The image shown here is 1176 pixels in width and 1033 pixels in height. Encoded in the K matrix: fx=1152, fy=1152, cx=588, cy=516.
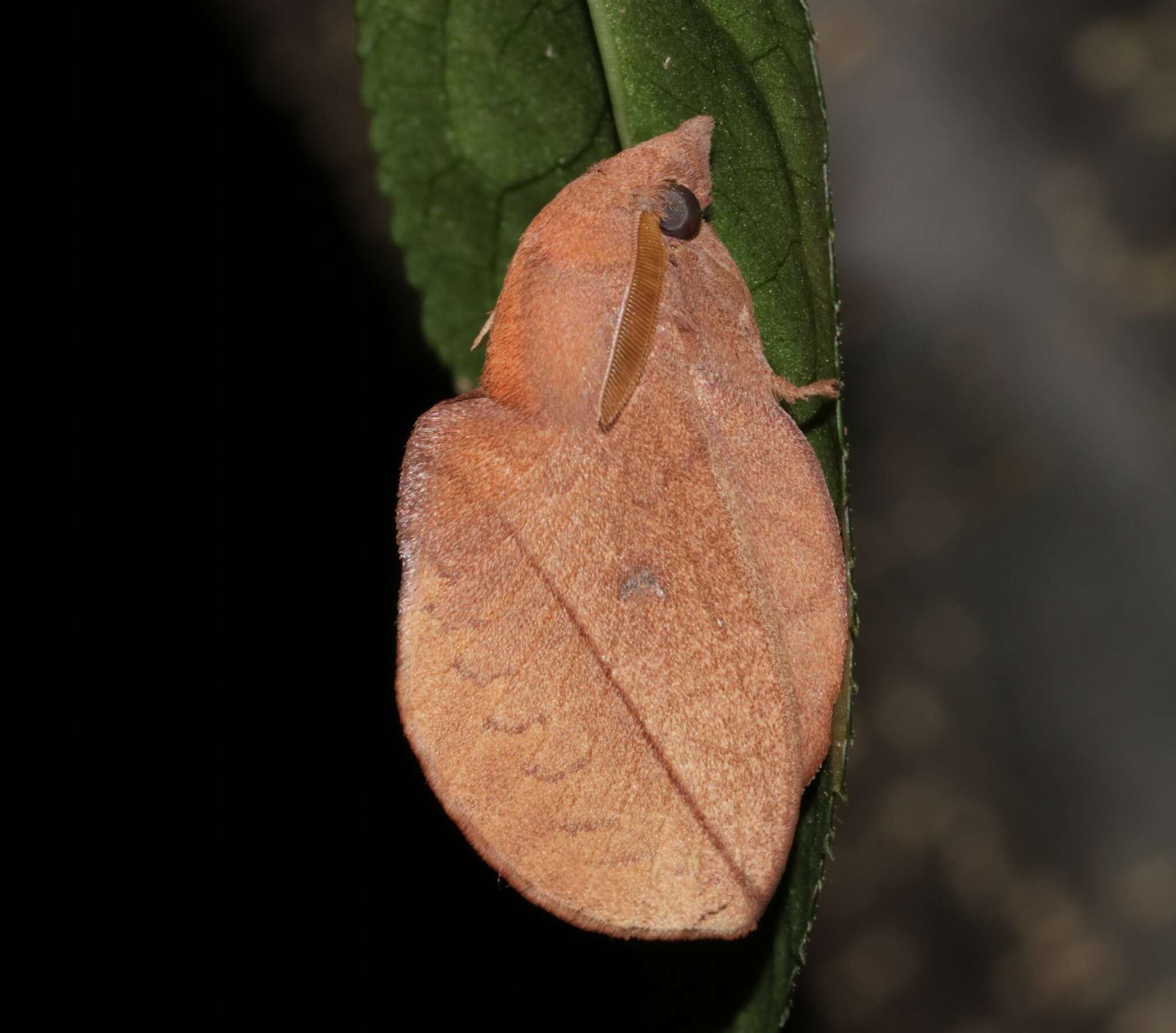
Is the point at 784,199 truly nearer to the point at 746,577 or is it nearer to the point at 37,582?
the point at 746,577

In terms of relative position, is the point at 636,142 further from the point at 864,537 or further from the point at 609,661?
the point at 864,537

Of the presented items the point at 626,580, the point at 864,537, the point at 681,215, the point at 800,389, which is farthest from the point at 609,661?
the point at 864,537

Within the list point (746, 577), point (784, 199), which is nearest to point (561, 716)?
point (746, 577)

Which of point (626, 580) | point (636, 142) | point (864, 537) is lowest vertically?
point (864, 537)

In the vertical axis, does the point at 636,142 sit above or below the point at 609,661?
above

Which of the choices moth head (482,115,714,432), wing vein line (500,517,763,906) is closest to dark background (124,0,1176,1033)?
moth head (482,115,714,432)

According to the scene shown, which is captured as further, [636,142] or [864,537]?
[864,537]
